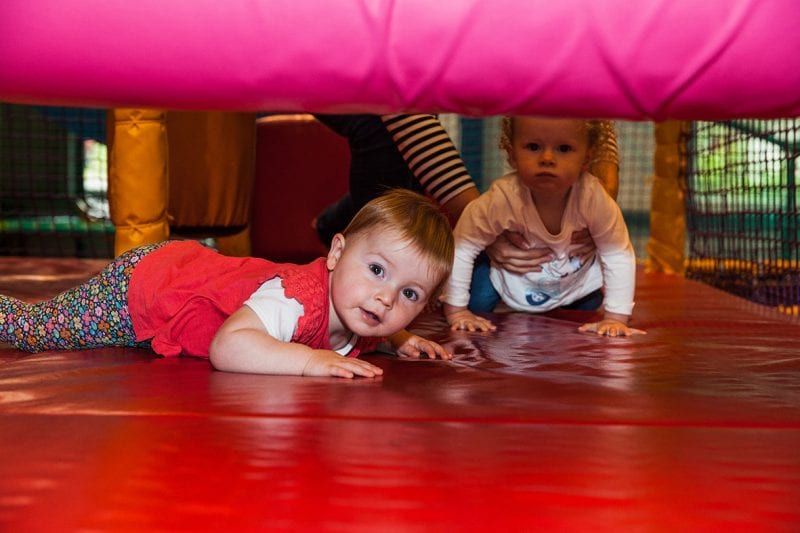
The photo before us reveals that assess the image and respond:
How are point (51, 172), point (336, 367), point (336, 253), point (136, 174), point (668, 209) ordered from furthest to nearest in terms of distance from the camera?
1. point (51, 172)
2. point (668, 209)
3. point (136, 174)
4. point (336, 253)
5. point (336, 367)

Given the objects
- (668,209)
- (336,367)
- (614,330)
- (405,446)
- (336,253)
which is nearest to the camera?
(405,446)

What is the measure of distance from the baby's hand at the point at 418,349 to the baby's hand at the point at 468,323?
0.24 m

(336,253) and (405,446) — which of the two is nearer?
(405,446)

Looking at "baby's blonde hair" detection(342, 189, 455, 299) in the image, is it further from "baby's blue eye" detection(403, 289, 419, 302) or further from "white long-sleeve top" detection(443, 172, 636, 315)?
"white long-sleeve top" detection(443, 172, 636, 315)

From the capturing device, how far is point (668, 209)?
2.41 m

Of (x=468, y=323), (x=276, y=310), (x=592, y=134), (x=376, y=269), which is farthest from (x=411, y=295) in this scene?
(x=592, y=134)

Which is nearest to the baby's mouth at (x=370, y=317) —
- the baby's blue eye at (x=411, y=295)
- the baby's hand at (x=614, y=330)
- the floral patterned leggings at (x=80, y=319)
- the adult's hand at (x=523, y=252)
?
the baby's blue eye at (x=411, y=295)

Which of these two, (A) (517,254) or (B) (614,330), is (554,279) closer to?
(A) (517,254)

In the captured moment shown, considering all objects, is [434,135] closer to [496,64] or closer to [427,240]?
[427,240]

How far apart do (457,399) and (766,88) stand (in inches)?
14.1

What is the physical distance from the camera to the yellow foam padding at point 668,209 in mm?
2377

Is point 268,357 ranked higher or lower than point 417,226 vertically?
lower

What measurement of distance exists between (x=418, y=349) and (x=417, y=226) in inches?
7.0

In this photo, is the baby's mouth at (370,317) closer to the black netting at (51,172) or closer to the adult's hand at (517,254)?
the adult's hand at (517,254)
